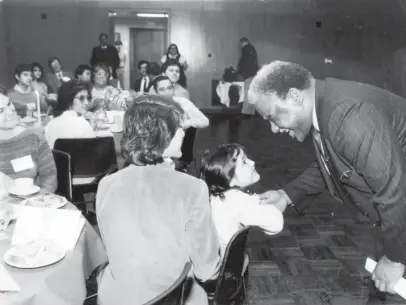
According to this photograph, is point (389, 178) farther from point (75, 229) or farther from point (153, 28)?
point (153, 28)

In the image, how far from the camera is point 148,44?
31.1 feet

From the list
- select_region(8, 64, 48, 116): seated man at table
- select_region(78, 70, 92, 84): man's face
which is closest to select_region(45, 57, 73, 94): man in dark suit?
select_region(78, 70, 92, 84): man's face

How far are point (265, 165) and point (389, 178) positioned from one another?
14.5 ft

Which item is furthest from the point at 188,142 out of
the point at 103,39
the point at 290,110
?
the point at 103,39

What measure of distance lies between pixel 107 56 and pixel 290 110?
7038 mm

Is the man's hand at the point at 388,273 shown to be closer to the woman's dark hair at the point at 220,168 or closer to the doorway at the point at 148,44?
the woman's dark hair at the point at 220,168

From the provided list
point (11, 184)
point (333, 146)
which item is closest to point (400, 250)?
point (333, 146)

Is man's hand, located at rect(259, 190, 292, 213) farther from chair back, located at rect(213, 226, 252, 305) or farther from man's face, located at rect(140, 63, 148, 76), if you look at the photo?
man's face, located at rect(140, 63, 148, 76)

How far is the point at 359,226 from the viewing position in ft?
12.3

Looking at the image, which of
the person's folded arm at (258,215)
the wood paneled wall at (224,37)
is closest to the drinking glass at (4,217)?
the person's folded arm at (258,215)

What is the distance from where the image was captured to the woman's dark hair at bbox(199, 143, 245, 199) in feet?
6.60

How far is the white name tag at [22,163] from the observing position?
2414mm

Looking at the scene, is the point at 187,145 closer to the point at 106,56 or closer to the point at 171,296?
the point at 171,296

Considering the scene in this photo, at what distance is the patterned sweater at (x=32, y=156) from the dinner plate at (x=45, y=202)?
21.5 inches
